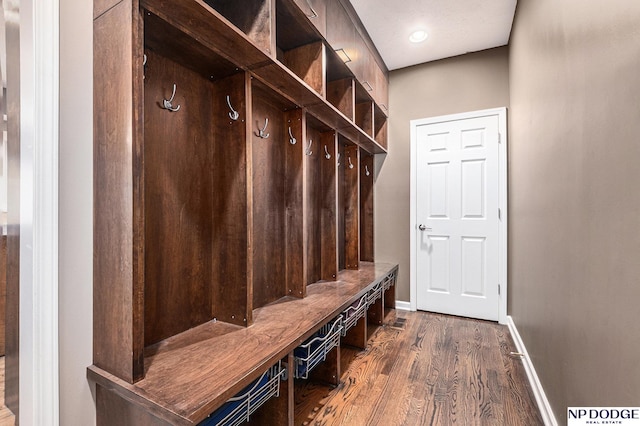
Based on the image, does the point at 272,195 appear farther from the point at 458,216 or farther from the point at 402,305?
the point at 402,305

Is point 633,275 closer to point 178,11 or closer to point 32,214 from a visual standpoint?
point 178,11

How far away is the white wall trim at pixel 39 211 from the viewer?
0.98 m

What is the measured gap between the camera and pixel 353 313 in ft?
6.75

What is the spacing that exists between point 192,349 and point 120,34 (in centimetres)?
121

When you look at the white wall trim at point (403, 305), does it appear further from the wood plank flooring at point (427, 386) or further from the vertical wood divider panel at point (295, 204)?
the vertical wood divider panel at point (295, 204)

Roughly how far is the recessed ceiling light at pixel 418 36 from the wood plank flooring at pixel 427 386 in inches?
111

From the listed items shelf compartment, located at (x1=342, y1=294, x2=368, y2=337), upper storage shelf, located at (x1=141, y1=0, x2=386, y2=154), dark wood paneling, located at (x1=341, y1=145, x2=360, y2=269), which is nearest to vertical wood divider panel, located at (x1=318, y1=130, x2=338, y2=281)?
upper storage shelf, located at (x1=141, y1=0, x2=386, y2=154)

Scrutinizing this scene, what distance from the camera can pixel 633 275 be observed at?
2.69 feet

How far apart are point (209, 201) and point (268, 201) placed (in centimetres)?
46

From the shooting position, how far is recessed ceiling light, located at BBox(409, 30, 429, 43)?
8.97ft

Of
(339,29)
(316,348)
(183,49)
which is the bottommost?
(316,348)

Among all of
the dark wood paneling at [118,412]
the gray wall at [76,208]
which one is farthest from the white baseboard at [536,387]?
the gray wall at [76,208]

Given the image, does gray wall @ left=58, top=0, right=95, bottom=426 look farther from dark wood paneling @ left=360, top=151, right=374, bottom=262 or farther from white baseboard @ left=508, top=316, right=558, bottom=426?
dark wood paneling @ left=360, top=151, right=374, bottom=262

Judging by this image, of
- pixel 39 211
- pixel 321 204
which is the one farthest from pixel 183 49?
pixel 321 204
